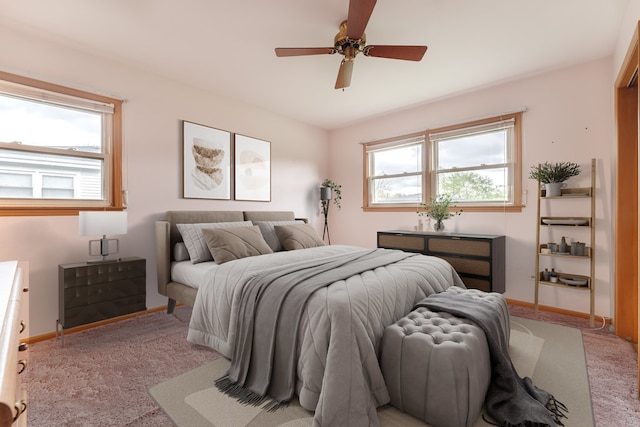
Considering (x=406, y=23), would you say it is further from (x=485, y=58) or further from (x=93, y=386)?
(x=93, y=386)

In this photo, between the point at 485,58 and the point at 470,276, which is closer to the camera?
the point at 485,58

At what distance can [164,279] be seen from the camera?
10.3 ft

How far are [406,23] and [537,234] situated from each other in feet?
8.44

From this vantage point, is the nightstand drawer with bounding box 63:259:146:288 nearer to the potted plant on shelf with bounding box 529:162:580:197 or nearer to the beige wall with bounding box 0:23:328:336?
the beige wall with bounding box 0:23:328:336

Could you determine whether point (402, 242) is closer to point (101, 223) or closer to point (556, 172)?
point (556, 172)

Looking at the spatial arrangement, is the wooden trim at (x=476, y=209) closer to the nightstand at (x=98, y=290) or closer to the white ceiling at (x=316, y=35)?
the white ceiling at (x=316, y=35)

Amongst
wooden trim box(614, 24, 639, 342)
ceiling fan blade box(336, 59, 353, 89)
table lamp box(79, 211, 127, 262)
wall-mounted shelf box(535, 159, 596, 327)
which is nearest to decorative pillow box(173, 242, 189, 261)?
table lamp box(79, 211, 127, 262)

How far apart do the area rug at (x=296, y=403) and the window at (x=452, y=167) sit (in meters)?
1.84

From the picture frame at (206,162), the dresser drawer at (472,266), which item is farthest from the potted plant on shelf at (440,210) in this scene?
the picture frame at (206,162)

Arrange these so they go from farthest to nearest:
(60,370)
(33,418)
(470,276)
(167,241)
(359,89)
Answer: (359,89)
(470,276)
(167,241)
(60,370)
(33,418)

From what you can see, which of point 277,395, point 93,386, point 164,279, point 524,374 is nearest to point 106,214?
point 164,279

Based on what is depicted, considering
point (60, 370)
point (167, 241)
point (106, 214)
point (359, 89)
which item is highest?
point (359, 89)

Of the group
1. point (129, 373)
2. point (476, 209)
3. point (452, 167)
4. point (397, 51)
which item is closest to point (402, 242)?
point (476, 209)

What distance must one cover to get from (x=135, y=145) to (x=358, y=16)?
2688 millimetres
